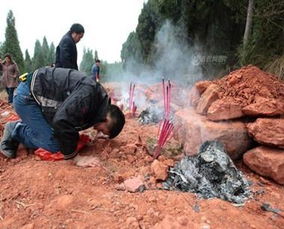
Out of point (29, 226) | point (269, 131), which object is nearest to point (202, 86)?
point (269, 131)

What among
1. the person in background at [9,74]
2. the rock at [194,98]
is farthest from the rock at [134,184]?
the person in background at [9,74]

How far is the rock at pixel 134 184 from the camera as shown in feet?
9.12

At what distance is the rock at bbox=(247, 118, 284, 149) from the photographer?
318cm

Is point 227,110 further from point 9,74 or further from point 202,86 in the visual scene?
point 9,74

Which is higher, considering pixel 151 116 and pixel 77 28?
pixel 77 28

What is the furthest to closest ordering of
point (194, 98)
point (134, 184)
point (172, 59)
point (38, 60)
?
point (38, 60) < point (172, 59) < point (194, 98) < point (134, 184)

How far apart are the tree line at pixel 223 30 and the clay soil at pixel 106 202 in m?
3.46

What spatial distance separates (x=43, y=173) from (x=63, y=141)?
0.35 m

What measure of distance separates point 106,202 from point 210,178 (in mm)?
989

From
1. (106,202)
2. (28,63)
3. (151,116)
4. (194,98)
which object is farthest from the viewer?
(28,63)

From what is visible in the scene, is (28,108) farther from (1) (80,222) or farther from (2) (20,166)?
(1) (80,222)

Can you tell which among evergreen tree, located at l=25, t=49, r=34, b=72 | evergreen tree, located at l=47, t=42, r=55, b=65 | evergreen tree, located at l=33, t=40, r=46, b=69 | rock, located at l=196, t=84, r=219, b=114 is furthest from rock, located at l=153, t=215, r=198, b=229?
evergreen tree, located at l=47, t=42, r=55, b=65

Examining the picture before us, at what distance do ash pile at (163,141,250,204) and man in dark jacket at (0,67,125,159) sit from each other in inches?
32.5

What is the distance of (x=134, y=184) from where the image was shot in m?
2.83
